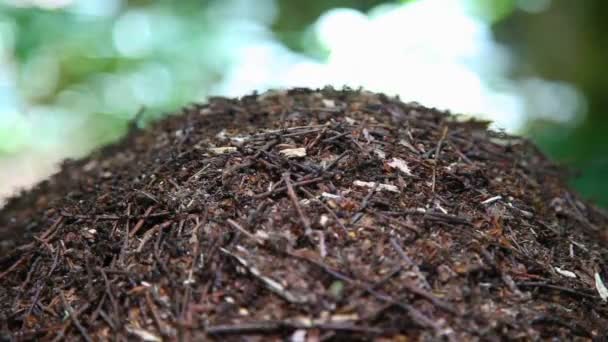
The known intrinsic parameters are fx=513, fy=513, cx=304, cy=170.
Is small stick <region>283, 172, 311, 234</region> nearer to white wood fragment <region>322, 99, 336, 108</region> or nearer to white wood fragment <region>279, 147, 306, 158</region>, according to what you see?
white wood fragment <region>279, 147, 306, 158</region>

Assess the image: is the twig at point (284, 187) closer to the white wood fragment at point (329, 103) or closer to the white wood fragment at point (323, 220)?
the white wood fragment at point (323, 220)

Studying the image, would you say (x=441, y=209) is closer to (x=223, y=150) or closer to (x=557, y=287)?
(x=557, y=287)

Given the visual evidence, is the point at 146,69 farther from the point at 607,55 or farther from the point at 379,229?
the point at 607,55

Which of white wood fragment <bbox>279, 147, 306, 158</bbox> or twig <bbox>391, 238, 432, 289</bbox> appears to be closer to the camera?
twig <bbox>391, 238, 432, 289</bbox>

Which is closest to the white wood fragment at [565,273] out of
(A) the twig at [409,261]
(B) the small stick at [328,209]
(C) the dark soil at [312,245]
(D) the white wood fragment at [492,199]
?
(C) the dark soil at [312,245]

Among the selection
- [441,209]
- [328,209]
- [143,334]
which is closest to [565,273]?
[441,209]

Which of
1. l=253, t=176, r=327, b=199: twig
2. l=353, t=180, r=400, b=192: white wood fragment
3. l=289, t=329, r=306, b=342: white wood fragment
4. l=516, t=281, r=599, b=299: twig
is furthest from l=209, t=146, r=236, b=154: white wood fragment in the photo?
l=516, t=281, r=599, b=299: twig

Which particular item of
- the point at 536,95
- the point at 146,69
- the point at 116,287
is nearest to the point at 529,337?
the point at 116,287
